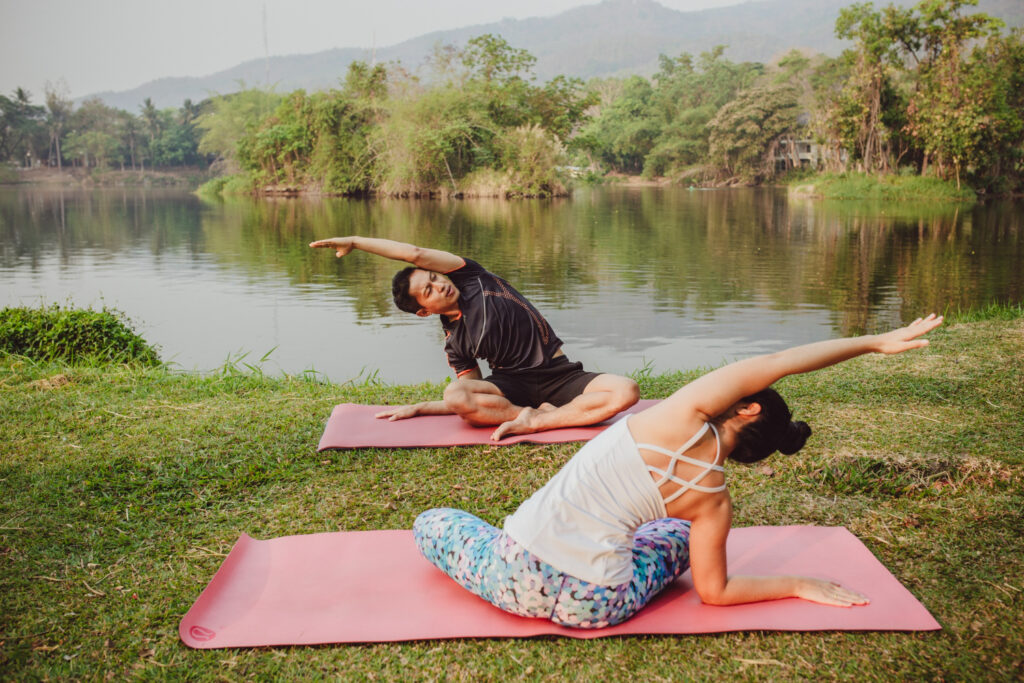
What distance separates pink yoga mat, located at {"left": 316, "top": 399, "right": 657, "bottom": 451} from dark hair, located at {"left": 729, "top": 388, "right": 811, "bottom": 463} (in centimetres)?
180

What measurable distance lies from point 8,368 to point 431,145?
23.6 meters

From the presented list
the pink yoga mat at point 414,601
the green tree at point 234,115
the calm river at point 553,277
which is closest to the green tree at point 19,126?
the green tree at point 234,115

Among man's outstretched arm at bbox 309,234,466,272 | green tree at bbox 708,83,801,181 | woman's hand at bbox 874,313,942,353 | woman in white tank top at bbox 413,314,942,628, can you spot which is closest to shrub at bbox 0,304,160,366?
man's outstretched arm at bbox 309,234,466,272

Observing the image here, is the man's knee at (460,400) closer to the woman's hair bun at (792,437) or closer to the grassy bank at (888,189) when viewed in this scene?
the woman's hair bun at (792,437)

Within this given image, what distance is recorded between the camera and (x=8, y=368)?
17.6 ft

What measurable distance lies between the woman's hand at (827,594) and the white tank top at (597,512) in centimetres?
55

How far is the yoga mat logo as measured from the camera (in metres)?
2.35

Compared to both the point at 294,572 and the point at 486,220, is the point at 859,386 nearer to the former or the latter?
the point at 294,572

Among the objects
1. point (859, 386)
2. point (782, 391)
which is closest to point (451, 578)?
point (782, 391)

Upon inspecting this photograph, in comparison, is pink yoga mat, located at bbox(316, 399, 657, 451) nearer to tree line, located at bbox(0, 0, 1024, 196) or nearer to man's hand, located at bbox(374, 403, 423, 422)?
man's hand, located at bbox(374, 403, 423, 422)

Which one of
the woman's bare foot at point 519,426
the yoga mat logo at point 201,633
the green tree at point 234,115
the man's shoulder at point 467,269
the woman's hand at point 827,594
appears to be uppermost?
the green tree at point 234,115

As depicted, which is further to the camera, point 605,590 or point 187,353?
point 187,353

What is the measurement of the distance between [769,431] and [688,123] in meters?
47.0

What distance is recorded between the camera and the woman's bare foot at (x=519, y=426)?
3994 mm
